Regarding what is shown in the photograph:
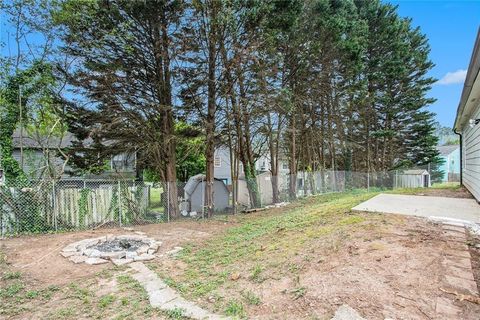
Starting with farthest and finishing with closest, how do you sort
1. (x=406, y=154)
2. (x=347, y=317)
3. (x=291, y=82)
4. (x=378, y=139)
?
(x=406, y=154)
(x=378, y=139)
(x=291, y=82)
(x=347, y=317)

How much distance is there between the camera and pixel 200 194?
14445 mm

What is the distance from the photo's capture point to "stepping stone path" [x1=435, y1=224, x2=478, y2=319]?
2.49 meters

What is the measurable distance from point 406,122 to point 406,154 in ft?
10.5

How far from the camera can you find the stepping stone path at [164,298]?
311 centimetres

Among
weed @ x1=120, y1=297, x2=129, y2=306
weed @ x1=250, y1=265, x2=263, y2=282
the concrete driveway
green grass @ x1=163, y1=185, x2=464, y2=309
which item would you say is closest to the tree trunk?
green grass @ x1=163, y1=185, x2=464, y2=309

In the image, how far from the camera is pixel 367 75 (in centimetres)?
1964

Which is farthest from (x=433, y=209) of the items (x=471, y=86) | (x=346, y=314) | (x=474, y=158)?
(x=346, y=314)

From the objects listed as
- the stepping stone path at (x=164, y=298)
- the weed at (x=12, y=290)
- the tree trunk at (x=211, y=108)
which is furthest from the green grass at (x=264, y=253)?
the tree trunk at (x=211, y=108)

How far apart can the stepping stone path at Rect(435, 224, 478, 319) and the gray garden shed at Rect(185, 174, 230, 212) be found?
11005mm

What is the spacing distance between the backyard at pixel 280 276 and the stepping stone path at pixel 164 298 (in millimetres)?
82

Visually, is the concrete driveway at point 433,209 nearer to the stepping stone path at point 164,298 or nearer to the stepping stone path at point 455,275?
the stepping stone path at point 455,275

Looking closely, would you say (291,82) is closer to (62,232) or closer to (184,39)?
(184,39)

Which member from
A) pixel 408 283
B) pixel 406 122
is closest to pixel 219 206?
pixel 408 283

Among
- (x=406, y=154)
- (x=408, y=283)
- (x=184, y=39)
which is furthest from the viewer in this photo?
(x=406, y=154)
